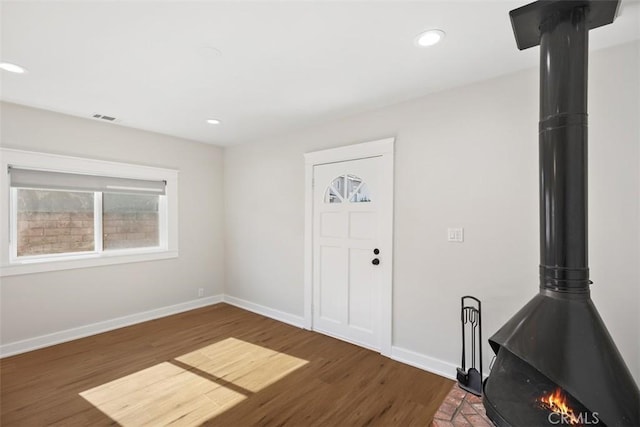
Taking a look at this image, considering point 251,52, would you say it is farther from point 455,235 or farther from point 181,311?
point 181,311

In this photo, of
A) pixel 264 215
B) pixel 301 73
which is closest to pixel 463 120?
pixel 301 73

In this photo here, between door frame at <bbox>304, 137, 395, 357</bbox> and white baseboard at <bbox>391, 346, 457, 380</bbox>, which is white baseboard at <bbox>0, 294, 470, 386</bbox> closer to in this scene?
white baseboard at <bbox>391, 346, 457, 380</bbox>

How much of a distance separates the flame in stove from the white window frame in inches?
164

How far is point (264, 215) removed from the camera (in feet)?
13.5

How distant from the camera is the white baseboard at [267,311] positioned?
3.71 meters

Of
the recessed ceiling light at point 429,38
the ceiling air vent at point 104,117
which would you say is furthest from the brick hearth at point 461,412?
the ceiling air vent at point 104,117

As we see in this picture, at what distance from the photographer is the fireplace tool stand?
2.12 meters

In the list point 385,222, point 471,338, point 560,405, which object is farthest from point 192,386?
point 560,405

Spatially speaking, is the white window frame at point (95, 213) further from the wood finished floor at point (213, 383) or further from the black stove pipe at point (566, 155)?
the black stove pipe at point (566, 155)

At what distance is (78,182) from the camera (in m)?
3.31

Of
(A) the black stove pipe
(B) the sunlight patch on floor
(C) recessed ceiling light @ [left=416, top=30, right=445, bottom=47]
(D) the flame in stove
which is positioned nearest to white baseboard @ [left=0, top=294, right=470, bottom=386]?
(B) the sunlight patch on floor

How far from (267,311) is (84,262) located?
224 cm

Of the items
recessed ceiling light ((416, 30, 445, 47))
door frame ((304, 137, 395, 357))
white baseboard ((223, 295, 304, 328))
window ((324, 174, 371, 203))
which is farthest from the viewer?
white baseboard ((223, 295, 304, 328))

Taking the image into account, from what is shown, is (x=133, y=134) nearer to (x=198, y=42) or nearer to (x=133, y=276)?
(x=133, y=276)
